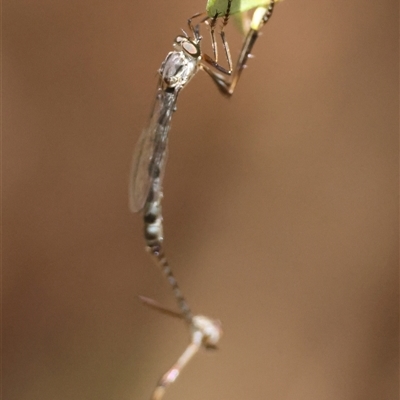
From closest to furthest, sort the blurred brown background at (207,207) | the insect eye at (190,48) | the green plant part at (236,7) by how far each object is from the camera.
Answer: the green plant part at (236,7) < the insect eye at (190,48) < the blurred brown background at (207,207)

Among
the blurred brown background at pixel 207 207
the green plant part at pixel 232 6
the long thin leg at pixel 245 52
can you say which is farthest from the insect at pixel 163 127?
the blurred brown background at pixel 207 207

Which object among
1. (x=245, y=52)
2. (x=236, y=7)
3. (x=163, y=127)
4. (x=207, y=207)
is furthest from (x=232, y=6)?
(x=207, y=207)

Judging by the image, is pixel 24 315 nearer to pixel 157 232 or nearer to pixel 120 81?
pixel 120 81

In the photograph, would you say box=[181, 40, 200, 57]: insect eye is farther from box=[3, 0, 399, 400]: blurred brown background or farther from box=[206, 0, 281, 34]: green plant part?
box=[3, 0, 399, 400]: blurred brown background

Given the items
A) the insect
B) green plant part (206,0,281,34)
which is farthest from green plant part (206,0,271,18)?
the insect

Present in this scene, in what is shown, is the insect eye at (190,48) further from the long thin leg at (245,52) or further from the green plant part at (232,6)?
the green plant part at (232,6)

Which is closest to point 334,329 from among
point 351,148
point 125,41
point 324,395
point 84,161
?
point 324,395

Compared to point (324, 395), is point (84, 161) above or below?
above

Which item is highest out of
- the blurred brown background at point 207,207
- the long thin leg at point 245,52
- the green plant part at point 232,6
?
the green plant part at point 232,6
